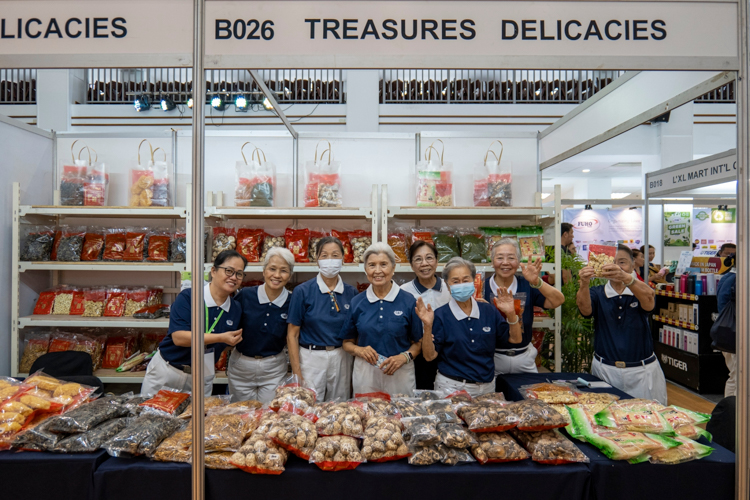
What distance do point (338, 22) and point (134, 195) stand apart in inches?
108

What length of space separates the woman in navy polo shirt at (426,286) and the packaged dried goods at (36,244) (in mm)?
2986

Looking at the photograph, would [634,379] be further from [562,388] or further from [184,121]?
[184,121]

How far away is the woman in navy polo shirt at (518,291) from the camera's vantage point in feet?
8.77

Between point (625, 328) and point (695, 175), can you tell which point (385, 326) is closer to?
point (625, 328)

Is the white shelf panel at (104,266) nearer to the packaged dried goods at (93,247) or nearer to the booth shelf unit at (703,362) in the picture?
the packaged dried goods at (93,247)

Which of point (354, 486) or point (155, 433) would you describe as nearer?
point (354, 486)

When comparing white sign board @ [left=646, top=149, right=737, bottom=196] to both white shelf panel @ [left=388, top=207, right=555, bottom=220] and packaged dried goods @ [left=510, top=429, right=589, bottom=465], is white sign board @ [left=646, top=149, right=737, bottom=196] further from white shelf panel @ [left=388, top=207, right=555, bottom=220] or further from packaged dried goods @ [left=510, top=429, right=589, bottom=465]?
packaged dried goods @ [left=510, top=429, right=589, bottom=465]

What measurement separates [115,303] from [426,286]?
2.61 meters

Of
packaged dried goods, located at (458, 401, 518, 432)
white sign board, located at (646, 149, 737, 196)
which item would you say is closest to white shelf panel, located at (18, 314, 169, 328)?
packaged dried goods, located at (458, 401, 518, 432)

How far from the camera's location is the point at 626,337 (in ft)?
8.84

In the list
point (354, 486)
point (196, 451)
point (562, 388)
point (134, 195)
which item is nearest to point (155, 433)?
point (196, 451)

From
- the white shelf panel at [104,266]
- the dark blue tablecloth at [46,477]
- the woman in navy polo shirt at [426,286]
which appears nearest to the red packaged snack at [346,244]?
the woman in navy polo shirt at [426,286]

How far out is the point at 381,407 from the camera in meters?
1.85

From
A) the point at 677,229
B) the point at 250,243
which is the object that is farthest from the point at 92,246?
the point at 677,229
